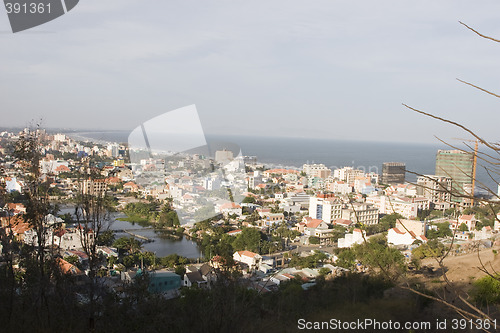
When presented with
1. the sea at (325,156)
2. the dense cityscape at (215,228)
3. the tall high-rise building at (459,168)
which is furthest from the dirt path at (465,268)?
the tall high-rise building at (459,168)

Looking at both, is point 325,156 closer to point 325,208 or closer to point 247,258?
point 325,208

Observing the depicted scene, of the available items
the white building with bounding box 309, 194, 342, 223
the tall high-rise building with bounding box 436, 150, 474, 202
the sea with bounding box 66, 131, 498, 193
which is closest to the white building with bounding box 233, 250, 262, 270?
the sea with bounding box 66, 131, 498, 193

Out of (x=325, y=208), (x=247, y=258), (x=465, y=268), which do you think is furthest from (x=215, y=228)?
(x=465, y=268)

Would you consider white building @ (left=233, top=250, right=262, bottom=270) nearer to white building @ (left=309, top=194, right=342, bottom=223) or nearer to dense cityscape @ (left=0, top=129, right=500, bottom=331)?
dense cityscape @ (left=0, top=129, right=500, bottom=331)

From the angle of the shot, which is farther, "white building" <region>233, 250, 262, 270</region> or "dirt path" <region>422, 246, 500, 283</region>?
"white building" <region>233, 250, 262, 270</region>

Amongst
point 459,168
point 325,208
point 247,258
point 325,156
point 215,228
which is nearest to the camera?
point 459,168

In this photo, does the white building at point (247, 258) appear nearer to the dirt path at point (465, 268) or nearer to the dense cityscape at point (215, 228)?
the dense cityscape at point (215, 228)

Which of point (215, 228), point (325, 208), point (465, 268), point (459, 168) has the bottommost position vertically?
point (215, 228)

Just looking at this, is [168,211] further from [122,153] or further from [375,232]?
[375,232]
